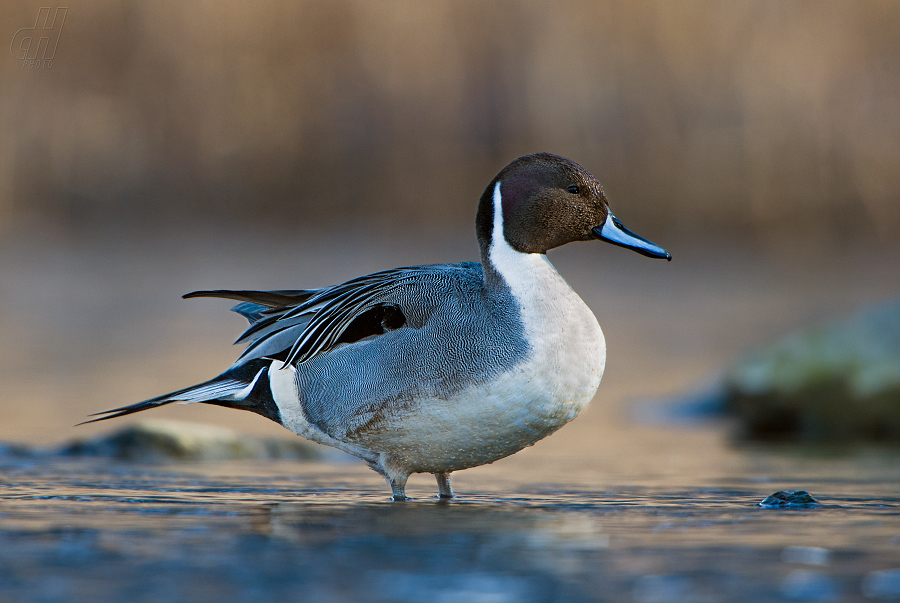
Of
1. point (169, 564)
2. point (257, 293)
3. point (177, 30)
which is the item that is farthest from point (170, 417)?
point (177, 30)

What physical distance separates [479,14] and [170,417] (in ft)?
22.7

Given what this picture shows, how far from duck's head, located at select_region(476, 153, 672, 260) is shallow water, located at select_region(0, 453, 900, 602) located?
0.87m

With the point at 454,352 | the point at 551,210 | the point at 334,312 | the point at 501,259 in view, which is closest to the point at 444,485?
the point at 454,352

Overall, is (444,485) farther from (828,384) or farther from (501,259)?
(828,384)

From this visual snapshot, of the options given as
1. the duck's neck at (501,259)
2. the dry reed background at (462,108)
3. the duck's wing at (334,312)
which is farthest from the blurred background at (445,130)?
the duck's neck at (501,259)

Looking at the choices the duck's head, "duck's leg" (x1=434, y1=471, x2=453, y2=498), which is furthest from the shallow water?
the duck's head

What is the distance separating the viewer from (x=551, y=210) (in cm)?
391

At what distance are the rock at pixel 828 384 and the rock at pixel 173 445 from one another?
8.07 feet

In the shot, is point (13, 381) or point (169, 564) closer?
point (169, 564)

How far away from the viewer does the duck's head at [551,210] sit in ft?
12.8

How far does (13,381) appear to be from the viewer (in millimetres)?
6859

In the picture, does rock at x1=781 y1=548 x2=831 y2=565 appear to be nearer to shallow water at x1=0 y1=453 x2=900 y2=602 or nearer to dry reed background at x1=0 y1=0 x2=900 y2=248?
shallow water at x1=0 y1=453 x2=900 y2=602

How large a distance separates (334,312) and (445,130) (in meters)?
8.54

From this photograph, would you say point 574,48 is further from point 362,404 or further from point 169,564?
point 169,564
